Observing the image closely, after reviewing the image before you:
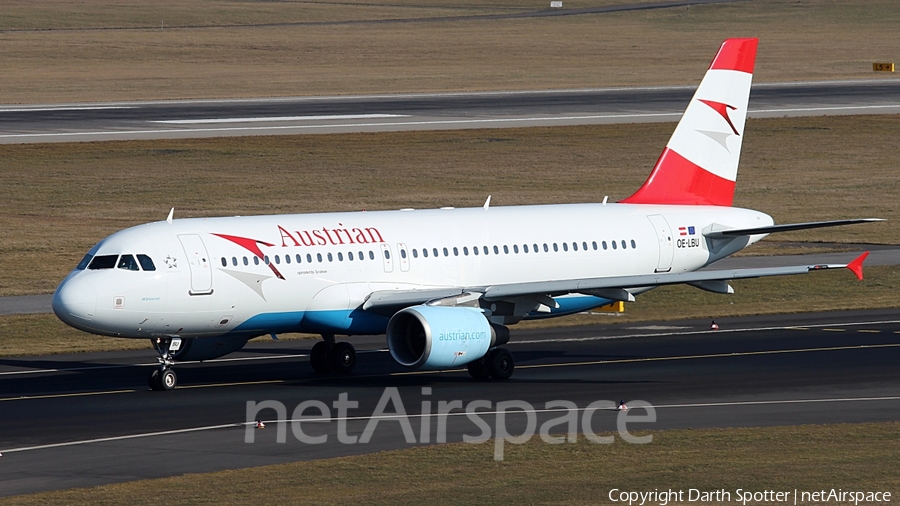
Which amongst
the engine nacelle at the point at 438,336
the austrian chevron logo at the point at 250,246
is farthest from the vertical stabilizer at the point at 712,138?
the austrian chevron logo at the point at 250,246

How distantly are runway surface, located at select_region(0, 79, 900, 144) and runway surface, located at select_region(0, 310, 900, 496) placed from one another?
149ft

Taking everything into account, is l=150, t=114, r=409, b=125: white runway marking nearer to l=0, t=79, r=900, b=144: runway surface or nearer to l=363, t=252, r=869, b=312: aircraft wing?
l=0, t=79, r=900, b=144: runway surface

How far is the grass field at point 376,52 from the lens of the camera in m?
123

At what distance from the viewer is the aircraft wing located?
34375mm

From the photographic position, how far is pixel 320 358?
122 ft

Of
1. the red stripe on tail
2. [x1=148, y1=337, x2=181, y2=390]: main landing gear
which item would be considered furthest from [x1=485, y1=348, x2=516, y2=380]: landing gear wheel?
the red stripe on tail

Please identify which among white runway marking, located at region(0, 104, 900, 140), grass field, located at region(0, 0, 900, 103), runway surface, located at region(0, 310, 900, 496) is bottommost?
runway surface, located at region(0, 310, 900, 496)

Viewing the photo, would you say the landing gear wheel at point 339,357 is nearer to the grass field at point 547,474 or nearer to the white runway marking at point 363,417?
the white runway marking at point 363,417

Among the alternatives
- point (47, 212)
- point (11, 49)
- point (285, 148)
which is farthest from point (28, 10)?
point (47, 212)

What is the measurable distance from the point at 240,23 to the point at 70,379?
159 meters

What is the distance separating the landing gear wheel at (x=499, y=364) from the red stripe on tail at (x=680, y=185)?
8.42 m

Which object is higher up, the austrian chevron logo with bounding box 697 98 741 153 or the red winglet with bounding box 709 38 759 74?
the red winglet with bounding box 709 38 759 74

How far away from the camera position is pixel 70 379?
119 ft

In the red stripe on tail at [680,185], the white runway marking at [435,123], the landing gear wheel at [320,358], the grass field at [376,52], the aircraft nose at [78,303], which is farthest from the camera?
the grass field at [376,52]
